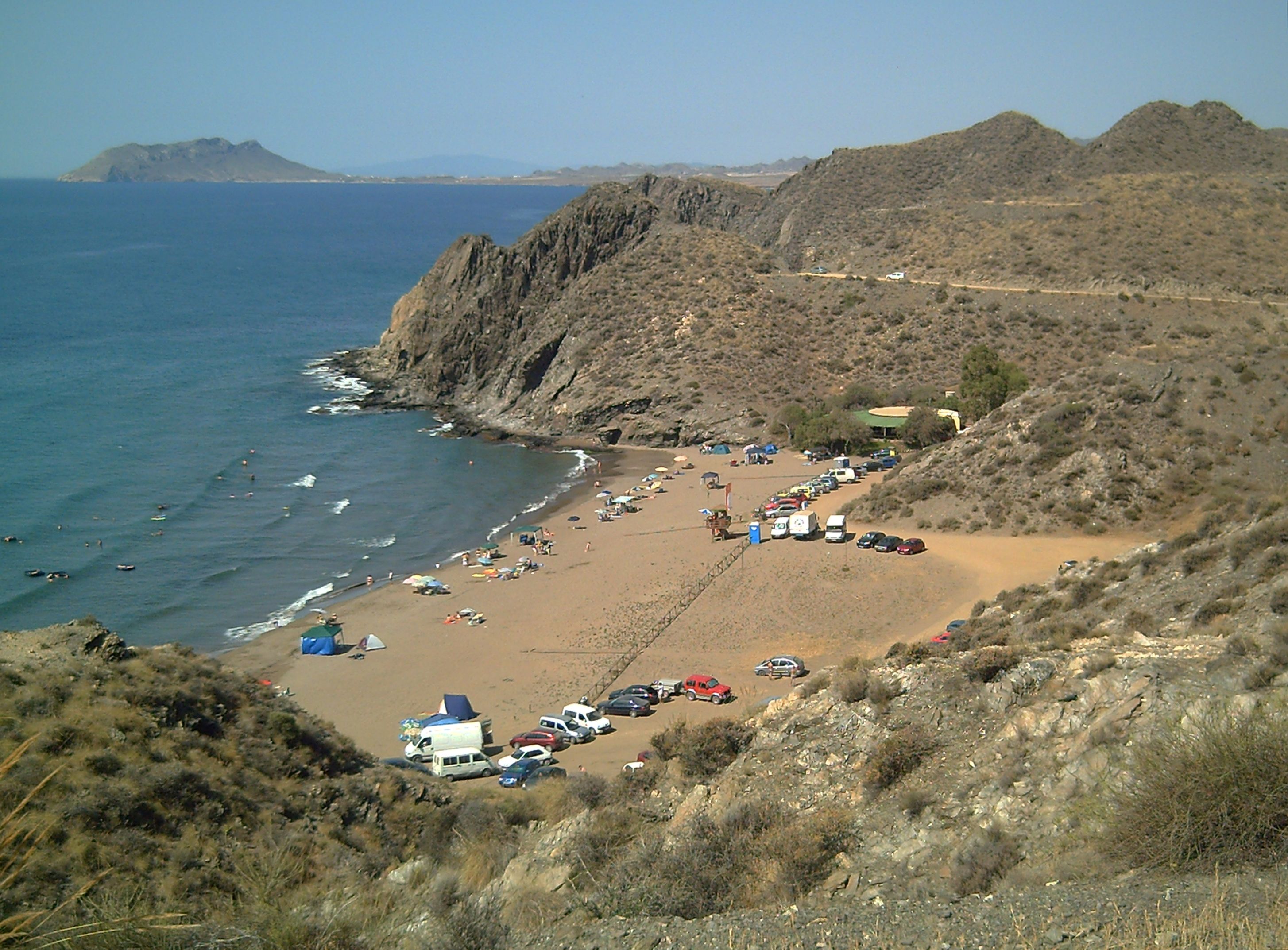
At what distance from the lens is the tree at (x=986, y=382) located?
43781mm

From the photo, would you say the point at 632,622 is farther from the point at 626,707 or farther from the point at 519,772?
the point at 519,772

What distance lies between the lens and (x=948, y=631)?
2269cm

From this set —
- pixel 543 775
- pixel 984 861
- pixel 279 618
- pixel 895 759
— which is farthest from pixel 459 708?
pixel 984 861

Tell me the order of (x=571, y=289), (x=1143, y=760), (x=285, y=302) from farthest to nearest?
(x=285, y=302), (x=571, y=289), (x=1143, y=760)

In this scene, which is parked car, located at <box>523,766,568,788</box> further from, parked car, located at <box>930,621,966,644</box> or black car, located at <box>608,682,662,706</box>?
parked car, located at <box>930,621,966,644</box>

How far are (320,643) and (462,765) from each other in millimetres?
10958

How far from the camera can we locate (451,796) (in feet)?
Answer: 51.4

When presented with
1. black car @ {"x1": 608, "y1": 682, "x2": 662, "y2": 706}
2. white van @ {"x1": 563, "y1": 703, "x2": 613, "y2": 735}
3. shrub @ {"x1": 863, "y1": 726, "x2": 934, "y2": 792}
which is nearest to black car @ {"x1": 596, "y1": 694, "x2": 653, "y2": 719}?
black car @ {"x1": 608, "y1": 682, "x2": 662, "y2": 706}

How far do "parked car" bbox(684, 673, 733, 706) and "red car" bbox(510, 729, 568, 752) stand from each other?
340cm

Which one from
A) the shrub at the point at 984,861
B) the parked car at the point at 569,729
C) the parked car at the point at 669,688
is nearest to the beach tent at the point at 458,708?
the parked car at the point at 569,729

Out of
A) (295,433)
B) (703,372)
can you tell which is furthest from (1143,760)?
(295,433)

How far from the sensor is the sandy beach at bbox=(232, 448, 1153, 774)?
968 inches

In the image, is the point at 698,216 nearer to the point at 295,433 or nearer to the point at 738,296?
the point at 738,296

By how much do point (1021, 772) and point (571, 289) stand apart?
61.1 m
